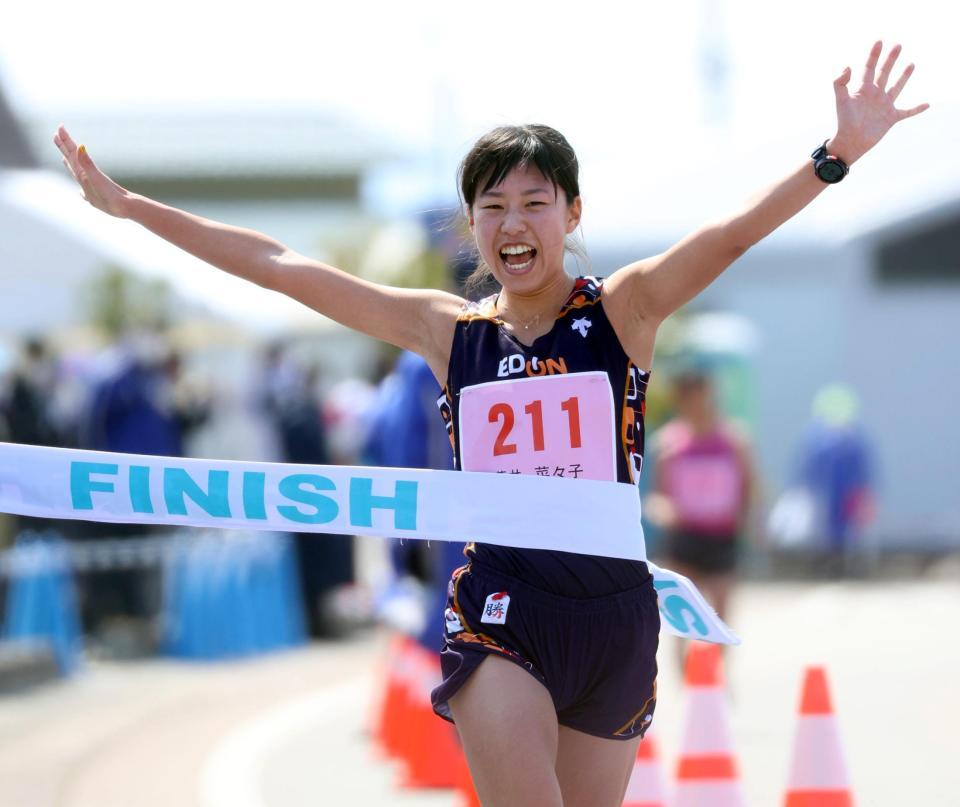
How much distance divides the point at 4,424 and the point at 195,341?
5.55m

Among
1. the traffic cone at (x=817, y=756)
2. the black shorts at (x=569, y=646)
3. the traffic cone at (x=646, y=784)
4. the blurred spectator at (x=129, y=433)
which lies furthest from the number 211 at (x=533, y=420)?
the blurred spectator at (x=129, y=433)

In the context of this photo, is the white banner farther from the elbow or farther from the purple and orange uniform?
the elbow

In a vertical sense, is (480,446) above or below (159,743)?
above

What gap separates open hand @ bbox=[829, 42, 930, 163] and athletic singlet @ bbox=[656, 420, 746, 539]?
8126 millimetres

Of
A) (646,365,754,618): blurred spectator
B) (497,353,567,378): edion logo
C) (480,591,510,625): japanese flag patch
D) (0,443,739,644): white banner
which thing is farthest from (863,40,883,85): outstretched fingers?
(646,365,754,618): blurred spectator

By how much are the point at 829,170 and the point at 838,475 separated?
1752cm

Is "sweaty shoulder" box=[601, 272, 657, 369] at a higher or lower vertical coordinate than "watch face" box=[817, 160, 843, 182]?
lower

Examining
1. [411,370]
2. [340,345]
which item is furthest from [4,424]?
[340,345]

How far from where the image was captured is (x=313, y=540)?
17.0m

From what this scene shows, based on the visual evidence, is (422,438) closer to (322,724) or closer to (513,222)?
(322,724)

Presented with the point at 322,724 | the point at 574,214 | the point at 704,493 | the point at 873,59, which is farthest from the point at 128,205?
the point at 704,493

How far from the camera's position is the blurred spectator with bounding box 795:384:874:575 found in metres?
21.3

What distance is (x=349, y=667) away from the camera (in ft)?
48.6

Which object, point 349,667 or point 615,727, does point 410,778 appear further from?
point 349,667
